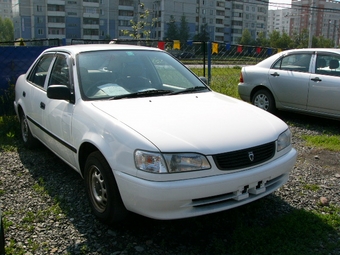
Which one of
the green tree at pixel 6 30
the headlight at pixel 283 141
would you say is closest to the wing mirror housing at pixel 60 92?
the headlight at pixel 283 141

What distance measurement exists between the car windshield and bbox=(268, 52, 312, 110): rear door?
A: 3.49m

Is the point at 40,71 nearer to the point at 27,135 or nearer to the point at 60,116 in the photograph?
the point at 27,135

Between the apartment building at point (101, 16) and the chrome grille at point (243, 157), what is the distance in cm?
6973

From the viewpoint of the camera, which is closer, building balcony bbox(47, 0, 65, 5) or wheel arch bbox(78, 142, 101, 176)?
wheel arch bbox(78, 142, 101, 176)

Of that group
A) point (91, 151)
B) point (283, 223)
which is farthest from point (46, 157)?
point (283, 223)

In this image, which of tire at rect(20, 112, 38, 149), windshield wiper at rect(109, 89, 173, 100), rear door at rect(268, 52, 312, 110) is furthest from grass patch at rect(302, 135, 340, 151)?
tire at rect(20, 112, 38, 149)

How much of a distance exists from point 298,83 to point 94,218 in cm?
537

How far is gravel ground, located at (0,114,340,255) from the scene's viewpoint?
3256 millimetres

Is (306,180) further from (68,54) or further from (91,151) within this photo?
(68,54)

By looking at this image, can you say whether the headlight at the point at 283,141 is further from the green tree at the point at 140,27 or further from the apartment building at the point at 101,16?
the apartment building at the point at 101,16

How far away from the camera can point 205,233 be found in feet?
11.3

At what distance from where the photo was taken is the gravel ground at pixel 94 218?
3256mm

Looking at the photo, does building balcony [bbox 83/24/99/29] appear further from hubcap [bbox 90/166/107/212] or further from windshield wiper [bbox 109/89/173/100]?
hubcap [bbox 90/166/107/212]

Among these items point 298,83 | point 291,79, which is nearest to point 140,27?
point 291,79
